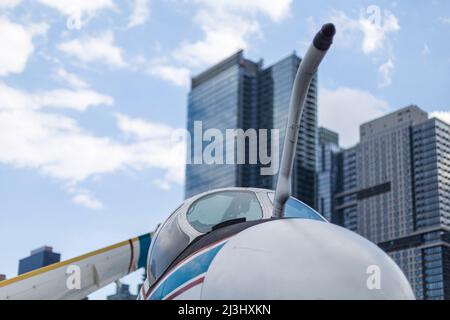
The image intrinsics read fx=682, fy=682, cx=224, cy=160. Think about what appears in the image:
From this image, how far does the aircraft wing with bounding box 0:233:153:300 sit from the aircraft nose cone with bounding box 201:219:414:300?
5659 millimetres

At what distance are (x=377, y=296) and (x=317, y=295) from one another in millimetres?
596

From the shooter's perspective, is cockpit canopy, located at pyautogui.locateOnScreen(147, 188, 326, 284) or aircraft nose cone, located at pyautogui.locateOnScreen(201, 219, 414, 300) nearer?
aircraft nose cone, located at pyautogui.locateOnScreen(201, 219, 414, 300)

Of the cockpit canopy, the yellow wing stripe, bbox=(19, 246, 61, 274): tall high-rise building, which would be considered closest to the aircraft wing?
the yellow wing stripe

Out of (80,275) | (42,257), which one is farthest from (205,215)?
(42,257)

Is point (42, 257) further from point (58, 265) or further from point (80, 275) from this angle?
point (58, 265)

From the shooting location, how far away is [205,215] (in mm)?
9859

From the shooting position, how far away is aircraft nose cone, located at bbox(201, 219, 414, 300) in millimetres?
6250

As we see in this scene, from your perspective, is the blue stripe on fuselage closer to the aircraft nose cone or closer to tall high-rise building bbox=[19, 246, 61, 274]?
the aircraft nose cone

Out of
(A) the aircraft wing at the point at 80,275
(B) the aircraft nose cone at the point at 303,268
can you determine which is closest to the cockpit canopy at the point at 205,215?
(B) the aircraft nose cone at the point at 303,268

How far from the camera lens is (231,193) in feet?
34.0

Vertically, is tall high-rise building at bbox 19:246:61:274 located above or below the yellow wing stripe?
above

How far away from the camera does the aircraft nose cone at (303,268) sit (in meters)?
6.25

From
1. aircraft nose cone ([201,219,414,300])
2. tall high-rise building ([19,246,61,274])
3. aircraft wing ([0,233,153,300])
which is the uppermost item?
tall high-rise building ([19,246,61,274])
